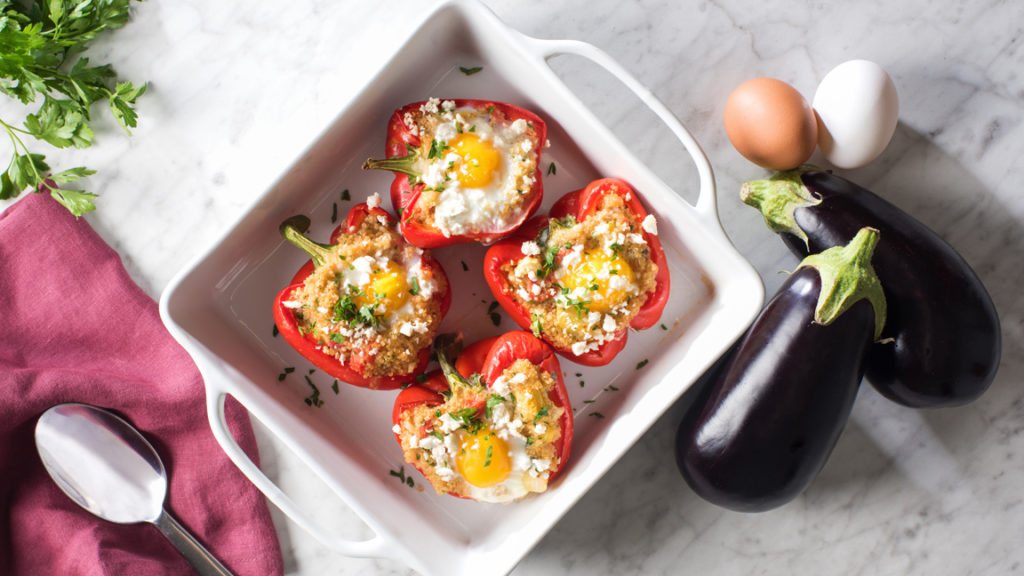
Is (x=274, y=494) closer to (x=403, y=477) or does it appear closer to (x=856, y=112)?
(x=403, y=477)

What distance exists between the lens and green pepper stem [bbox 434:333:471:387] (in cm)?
191

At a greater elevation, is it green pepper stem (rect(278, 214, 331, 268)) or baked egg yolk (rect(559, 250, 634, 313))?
green pepper stem (rect(278, 214, 331, 268))

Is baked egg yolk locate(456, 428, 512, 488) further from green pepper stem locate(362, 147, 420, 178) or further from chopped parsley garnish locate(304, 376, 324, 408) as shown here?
green pepper stem locate(362, 147, 420, 178)

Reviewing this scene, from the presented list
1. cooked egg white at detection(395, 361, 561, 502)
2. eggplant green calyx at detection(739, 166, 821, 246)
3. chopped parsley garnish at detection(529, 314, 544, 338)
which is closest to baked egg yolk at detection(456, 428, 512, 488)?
cooked egg white at detection(395, 361, 561, 502)

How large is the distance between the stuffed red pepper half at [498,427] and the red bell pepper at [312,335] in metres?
0.10

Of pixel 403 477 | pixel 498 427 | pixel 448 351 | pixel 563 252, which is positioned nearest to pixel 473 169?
A: pixel 563 252

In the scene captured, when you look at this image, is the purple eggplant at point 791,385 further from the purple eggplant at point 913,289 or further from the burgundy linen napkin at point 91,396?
the burgundy linen napkin at point 91,396

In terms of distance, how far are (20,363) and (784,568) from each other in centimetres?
217

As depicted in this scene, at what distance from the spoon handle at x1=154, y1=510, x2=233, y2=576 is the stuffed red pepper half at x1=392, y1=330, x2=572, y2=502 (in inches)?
25.6

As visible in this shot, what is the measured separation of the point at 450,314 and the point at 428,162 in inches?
17.3

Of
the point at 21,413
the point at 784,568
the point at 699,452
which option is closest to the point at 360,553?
the point at 699,452

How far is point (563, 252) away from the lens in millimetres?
1820

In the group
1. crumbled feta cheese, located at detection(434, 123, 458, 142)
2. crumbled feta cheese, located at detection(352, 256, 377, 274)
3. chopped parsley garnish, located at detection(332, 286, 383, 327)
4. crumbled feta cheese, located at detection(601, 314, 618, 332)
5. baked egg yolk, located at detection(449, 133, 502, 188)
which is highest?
crumbled feta cheese, located at detection(434, 123, 458, 142)

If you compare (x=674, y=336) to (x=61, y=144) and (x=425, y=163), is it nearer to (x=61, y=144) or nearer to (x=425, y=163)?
(x=425, y=163)
